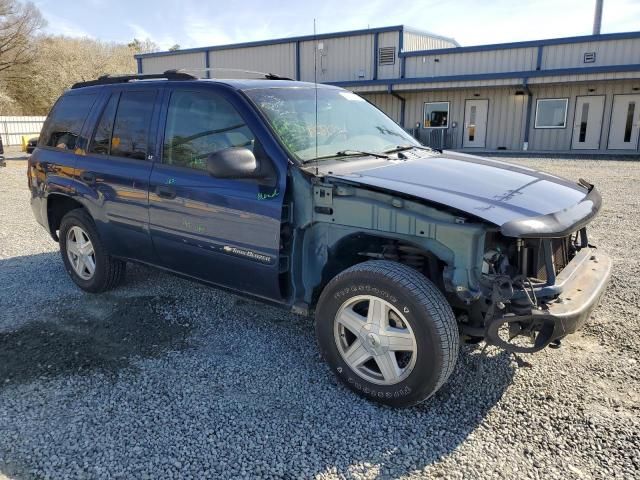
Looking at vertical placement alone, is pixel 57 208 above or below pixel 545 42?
below

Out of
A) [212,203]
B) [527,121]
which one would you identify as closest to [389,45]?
[527,121]

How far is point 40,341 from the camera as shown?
13.0 ft

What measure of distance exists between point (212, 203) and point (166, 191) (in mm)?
503

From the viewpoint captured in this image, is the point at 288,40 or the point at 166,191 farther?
the point at 288,40

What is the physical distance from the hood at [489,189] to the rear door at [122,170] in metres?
1.69

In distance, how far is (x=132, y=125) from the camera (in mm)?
4262

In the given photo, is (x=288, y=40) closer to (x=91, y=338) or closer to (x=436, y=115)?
(x=436, y=115)

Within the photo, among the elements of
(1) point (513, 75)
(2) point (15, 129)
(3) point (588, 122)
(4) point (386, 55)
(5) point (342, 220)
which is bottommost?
(2) point (15, 129)

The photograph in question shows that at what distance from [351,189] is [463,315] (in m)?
1.05

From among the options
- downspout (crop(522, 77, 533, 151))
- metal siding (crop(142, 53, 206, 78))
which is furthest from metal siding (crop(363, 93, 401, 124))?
metal siding (crop(142, 53, 206, 78))

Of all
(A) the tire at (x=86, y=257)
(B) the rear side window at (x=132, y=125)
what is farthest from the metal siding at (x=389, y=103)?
(B) the rear side window at (x=132, y=125)


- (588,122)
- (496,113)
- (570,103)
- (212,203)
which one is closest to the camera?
(212,203)

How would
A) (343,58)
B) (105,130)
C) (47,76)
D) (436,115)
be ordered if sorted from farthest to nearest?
(47,76) → (343,58) → (436,115) → (105,130)

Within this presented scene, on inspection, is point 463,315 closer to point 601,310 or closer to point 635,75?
point 601,310
